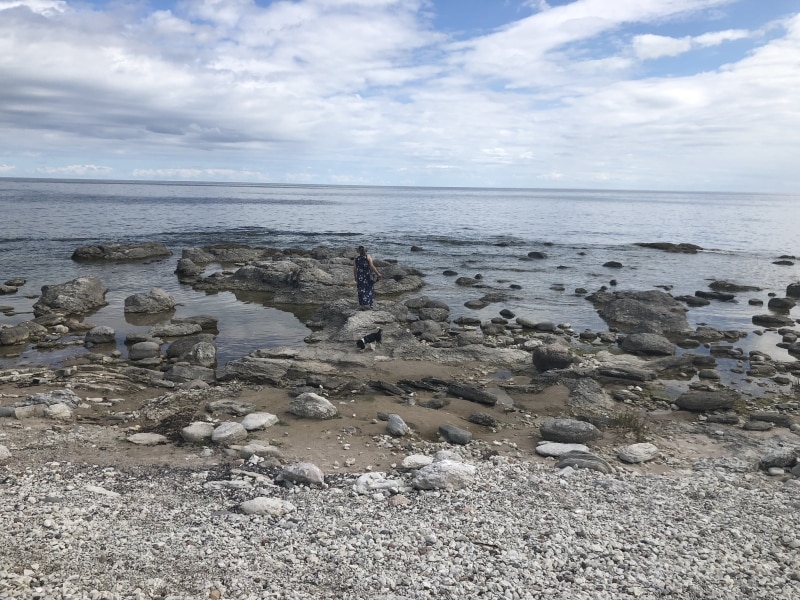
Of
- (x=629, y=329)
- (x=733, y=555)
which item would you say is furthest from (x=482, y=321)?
(x=733, y=555)

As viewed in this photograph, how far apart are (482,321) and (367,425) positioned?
453 inches

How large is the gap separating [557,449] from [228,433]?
6.14 m

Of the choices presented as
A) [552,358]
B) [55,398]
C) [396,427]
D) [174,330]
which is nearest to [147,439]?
[55,398]

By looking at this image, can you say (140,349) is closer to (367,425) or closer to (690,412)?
(367,425)

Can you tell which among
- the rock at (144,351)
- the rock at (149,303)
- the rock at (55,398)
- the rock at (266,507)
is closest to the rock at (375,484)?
the rock at (266,507)

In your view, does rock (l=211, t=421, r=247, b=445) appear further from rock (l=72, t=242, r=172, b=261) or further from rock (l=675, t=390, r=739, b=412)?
rock (l=72, t=242, r=172, b=261)

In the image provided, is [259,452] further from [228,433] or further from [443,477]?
[443,477]

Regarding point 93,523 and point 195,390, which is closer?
point 93,523

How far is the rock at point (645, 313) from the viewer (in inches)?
819

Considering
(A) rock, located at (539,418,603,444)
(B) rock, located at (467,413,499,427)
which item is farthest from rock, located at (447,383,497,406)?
(A) rock, located at (539,418,603,444)

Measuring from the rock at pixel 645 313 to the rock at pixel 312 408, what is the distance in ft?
43.6

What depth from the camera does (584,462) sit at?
9.61 metres

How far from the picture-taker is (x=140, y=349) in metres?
16.2

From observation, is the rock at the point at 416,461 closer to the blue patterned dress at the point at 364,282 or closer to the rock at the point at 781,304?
the blue patterned dress at the point at 364,282
